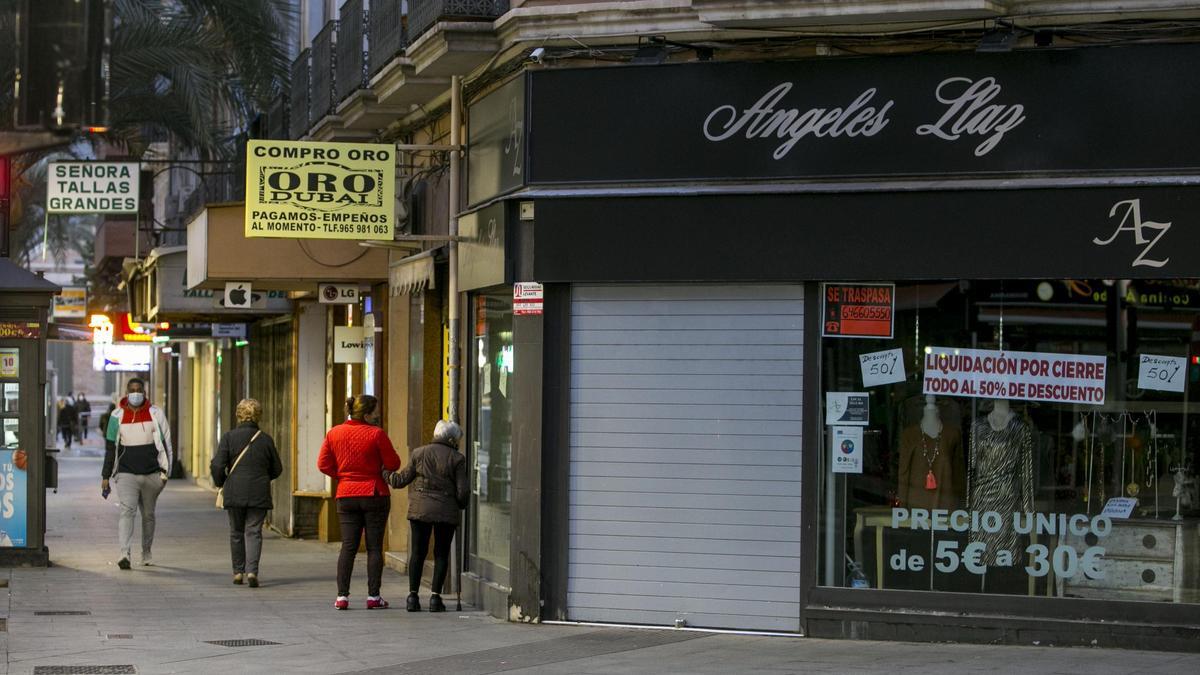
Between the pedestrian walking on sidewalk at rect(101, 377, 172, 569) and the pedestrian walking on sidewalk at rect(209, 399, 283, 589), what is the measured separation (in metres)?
1.40

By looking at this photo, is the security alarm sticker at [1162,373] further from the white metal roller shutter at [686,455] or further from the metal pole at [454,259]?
the metal pole at [454,259]

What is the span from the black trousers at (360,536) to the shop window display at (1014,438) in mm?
4063

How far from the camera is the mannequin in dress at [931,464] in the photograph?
471 inches

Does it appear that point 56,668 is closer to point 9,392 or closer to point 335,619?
point 335,619

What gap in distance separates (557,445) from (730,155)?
248 centimetres

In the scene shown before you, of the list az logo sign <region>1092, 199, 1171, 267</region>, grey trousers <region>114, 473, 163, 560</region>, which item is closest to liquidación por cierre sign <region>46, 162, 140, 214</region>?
grey trousers <region>114, 473, 163, 560</region>

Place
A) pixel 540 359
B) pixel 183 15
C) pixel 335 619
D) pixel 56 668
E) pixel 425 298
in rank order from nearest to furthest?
pixel 56 668
pixel 540 359
pixel 335 619
pixel 425 298
pixel 183 15

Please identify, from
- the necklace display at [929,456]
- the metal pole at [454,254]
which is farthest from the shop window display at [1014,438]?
the metal pole at [454,254]

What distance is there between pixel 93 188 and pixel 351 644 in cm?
994

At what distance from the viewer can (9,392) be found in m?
17.0

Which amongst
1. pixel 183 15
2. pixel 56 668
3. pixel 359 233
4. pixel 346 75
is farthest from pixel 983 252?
pixel 183 15

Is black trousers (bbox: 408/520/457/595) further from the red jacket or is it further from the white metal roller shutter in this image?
the white metal roller shutter

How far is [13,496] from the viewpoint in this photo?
55.5 ft

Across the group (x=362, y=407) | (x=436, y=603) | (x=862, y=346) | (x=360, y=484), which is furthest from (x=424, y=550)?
(x=862, y=346)
